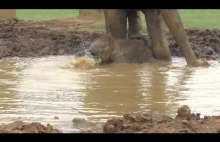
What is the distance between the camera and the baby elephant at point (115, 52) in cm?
1155

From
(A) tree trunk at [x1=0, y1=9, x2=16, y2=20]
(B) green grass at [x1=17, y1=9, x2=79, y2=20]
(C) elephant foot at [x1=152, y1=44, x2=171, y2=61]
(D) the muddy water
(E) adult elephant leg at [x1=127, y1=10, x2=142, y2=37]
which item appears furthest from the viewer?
(B) green grass at [x1=17, y1=9, x2=79, y2=20]

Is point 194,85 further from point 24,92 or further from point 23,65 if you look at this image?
point 23,65

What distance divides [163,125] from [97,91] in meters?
2.89

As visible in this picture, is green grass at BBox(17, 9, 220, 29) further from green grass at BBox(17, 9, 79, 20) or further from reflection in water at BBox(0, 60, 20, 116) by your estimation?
reflection in water at BBox(0, 60, 20, 116)

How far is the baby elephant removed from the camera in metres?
11.5

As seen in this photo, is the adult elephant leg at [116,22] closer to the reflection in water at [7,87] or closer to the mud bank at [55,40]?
the mud bank at [55,40]

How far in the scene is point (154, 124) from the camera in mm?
5352

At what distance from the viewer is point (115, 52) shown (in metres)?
11.7

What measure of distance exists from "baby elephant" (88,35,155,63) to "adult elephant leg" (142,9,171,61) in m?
0.19

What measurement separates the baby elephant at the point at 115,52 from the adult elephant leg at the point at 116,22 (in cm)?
67

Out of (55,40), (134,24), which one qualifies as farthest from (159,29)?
(55,40)

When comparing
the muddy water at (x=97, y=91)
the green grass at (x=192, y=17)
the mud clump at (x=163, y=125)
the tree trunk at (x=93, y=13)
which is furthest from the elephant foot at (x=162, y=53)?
the tree trunk at (x=93, y=13)

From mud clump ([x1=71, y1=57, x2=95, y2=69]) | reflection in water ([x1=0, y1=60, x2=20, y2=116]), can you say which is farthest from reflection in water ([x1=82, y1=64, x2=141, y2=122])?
reflection in water ([x1=0, y1=60, x2=20, y2=116])
